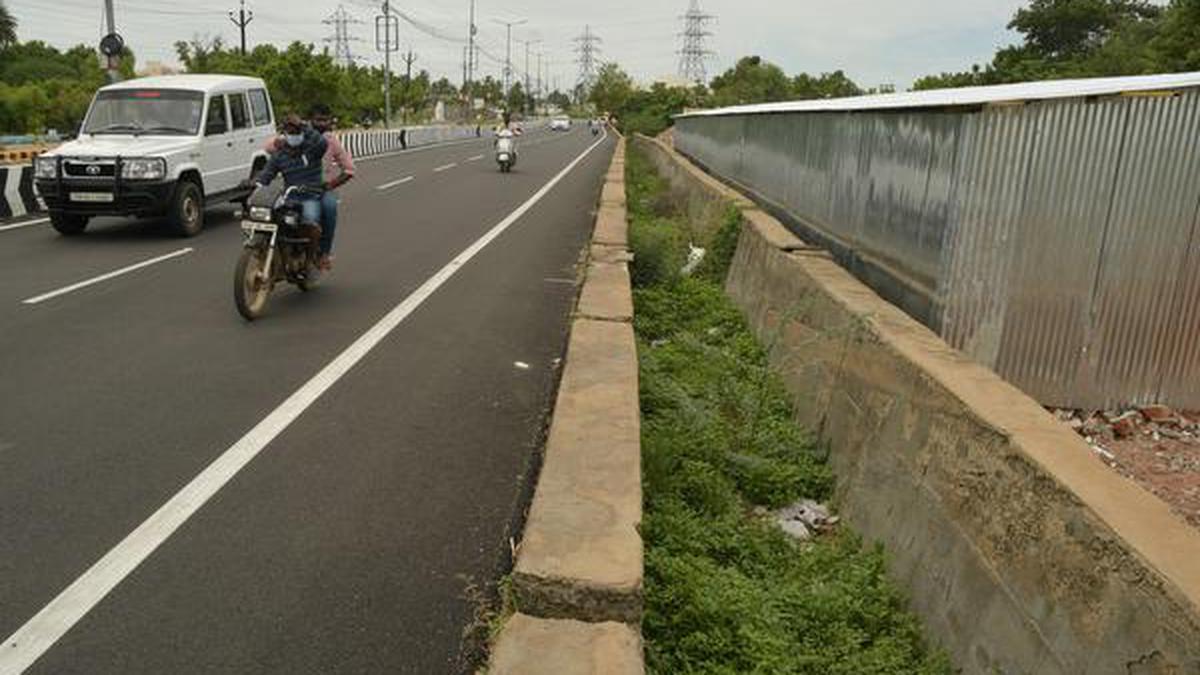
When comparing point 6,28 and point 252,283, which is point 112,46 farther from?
point 6,28

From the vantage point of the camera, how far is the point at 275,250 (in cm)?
856

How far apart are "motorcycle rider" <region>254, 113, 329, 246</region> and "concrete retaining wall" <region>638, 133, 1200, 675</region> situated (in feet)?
18.0

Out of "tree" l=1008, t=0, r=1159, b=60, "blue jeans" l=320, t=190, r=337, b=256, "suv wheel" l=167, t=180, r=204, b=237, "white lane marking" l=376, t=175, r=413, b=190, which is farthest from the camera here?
"tree" l=1008, t=0, r=1159, b=60

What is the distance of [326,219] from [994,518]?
753 centimetres

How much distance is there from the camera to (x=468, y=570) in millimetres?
3943

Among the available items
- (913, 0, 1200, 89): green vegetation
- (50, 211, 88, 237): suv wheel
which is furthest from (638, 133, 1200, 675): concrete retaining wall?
(913, 0, 1200, 89): green vegetation

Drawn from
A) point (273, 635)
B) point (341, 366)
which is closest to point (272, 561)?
point (273, 635)

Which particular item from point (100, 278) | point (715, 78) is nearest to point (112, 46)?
point (100, 278)

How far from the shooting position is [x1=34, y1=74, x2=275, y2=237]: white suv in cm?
1225

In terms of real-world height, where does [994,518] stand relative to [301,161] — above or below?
below

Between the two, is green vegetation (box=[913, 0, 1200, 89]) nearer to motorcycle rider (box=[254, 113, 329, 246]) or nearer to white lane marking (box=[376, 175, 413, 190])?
white lane marking (box=[376, 175, 413, 190])

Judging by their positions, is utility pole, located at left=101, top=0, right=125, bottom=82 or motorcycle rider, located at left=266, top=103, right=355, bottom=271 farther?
utility pole, located at left=101, top=0, right=125, bottom=82

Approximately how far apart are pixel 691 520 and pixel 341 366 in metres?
3.44

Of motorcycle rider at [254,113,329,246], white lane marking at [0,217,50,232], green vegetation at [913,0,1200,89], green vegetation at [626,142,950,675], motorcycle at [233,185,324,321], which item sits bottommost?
white lane marking at [0,217,50,232]
